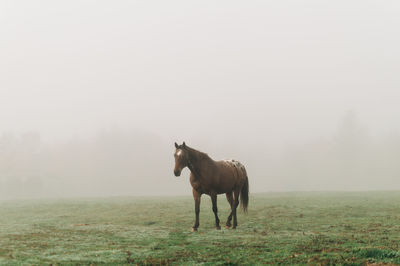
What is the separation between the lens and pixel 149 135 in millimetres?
124875

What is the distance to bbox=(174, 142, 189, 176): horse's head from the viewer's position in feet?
46.1

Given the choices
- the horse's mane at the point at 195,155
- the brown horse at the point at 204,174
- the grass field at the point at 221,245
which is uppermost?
the horse's mane at the point at 195,155

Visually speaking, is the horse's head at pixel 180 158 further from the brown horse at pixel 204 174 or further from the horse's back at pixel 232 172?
the horse's back at pixel 232 172

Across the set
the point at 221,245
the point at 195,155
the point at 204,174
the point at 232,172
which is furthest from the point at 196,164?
the point at 221,245

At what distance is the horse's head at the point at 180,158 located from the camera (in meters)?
14.0

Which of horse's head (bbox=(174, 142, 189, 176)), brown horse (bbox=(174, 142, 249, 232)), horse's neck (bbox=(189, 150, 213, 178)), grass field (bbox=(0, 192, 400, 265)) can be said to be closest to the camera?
grass field (bbox=(0, 192, 400, 265))

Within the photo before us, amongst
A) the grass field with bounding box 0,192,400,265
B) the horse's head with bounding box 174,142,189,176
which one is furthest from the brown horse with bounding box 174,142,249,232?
the grass field with bounding box 0,192,400,265

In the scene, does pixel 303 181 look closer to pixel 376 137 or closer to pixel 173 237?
pixel 376 137

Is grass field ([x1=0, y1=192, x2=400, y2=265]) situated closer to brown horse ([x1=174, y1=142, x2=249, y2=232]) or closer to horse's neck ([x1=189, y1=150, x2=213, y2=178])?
brown horse ([x1=174, y1=142, x2=249, y2=232])

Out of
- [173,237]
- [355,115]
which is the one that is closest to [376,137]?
[355,115]

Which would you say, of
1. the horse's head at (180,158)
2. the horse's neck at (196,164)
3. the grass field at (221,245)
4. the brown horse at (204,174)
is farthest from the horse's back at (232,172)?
the grass field at (221,245)

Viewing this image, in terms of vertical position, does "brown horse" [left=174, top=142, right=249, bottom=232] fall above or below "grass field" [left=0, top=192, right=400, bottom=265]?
above

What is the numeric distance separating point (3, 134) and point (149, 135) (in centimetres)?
4970

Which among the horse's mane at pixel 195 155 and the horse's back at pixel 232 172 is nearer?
the horse's mane at pixel 195 155
